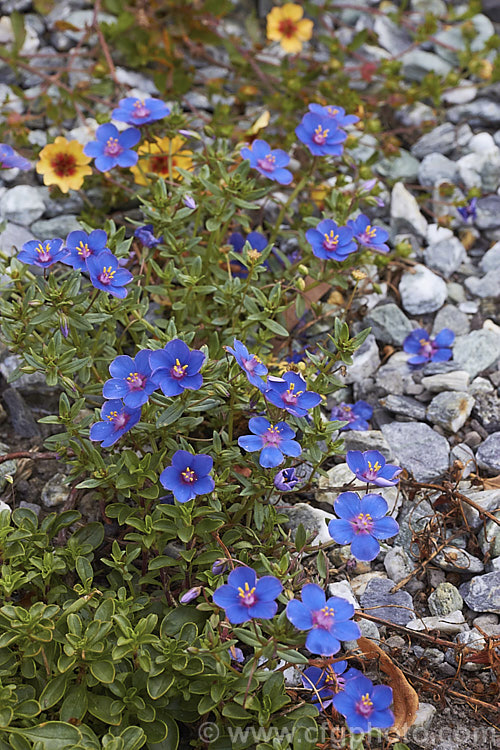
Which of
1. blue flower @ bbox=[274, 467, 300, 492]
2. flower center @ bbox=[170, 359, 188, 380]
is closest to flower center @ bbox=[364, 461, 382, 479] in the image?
blue flower @ bbox=[274, 467, 300, 492]

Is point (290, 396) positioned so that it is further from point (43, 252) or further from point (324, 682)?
point (43, 252)

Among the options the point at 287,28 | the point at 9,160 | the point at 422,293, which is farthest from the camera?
the point at 287,28

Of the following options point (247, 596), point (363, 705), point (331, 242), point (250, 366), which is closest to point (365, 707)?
point (363, 705)

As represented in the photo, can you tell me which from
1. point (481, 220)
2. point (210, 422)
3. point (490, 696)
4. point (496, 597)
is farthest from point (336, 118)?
point (490, 696)

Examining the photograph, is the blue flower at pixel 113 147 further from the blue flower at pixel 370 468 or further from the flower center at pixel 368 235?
the blue flower at pixel 370 468

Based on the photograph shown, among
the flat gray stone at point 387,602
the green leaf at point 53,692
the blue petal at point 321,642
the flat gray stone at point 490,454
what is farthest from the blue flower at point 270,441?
the flat gray stone at point 490,454
